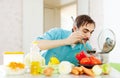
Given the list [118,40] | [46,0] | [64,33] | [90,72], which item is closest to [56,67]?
[90,72]

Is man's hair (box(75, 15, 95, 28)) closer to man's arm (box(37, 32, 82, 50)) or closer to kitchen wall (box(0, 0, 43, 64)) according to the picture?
man's arm (box(37, 32, 82, 50))

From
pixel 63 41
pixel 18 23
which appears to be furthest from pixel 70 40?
pixel 18 23

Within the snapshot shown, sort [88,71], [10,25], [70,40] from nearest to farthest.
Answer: [88,71] → [70,40] → [10,25]

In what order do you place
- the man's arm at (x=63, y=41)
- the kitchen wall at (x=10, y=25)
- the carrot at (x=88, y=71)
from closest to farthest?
the carrot at (x=88, y=71), the man's arm at (x=63, y=41), the kitchen wall at (x=10, y=25)

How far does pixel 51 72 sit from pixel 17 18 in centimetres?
169

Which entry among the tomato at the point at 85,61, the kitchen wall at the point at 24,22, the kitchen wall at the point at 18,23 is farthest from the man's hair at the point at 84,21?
the kitchen wall at the point at 18,23

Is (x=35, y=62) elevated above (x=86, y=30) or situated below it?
below

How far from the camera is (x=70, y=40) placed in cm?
136

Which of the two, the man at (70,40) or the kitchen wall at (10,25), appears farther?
the kitchen wall at (10,25)

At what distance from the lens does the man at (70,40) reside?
53.7 inches

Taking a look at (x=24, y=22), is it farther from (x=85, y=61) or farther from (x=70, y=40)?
(x=85, y=61)

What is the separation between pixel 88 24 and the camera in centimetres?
142

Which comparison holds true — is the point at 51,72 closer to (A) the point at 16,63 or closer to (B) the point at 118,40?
(A) the point at 16,63

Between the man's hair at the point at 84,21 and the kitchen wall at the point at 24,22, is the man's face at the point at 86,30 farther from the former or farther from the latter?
the kitchen wall at the point at 24,22
